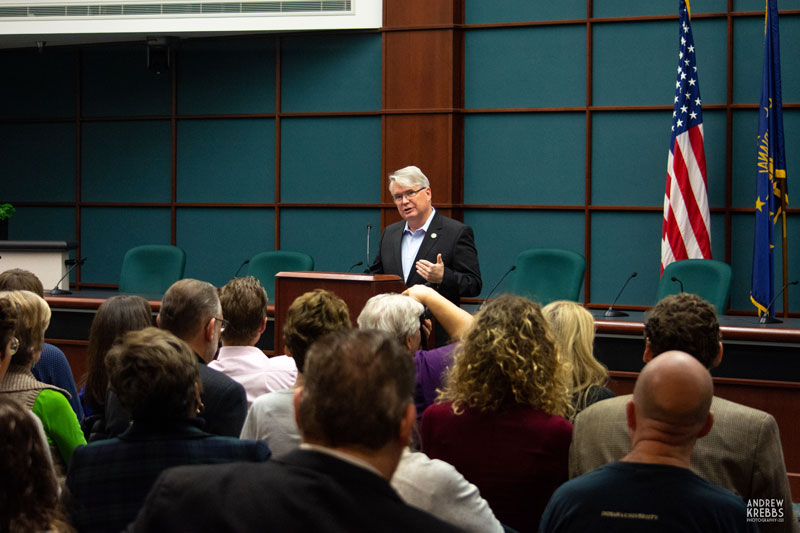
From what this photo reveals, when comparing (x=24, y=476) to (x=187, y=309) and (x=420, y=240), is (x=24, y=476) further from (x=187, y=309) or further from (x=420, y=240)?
(x=420, y=240)

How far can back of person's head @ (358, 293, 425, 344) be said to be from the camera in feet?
8.31

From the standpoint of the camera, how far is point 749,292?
634 cm

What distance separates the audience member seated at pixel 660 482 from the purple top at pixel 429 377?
961 millimetres

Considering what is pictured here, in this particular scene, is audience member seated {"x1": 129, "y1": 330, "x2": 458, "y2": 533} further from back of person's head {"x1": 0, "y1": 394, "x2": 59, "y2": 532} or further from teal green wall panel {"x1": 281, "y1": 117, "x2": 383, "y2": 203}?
teal green wall panel {"x1": 281, "y1": 117, "x2": 383, "y2": 203}

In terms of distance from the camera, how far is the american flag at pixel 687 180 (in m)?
6.01

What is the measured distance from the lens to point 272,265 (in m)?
6.24

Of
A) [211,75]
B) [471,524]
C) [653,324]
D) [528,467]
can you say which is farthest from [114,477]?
[211,75]

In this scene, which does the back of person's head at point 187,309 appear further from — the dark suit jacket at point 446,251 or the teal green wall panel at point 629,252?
the teal green wall panel at point 629,252

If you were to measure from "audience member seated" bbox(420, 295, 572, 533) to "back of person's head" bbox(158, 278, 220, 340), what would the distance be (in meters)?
0.80

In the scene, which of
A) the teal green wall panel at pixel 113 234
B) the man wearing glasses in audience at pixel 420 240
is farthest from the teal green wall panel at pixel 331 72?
the man wearing glasses in audience at pixel 420 240

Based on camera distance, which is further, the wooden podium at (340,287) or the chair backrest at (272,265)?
the chair backrest at (272,265)

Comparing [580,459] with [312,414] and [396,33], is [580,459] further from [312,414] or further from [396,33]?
[396,33]

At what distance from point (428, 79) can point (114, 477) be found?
5.73 m

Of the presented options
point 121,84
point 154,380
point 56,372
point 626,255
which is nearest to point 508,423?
point 154,380
